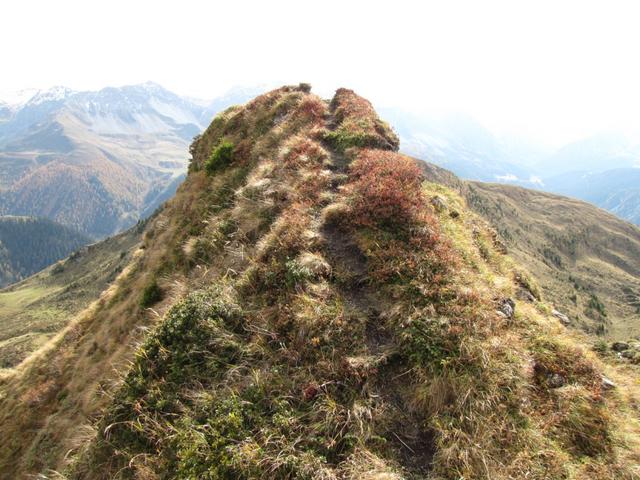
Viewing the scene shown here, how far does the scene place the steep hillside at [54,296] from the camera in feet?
307

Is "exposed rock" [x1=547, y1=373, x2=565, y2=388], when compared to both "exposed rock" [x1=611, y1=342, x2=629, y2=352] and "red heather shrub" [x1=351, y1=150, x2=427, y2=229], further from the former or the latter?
"exposed rock" [x1=611, y1=342, x2=629, y2=352]

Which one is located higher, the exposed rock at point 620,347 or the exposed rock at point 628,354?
the exposed rock at point 628,354

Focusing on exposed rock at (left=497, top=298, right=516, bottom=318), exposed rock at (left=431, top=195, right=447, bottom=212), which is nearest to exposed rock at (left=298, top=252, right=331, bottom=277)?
exposed rock at (left=497, top=298, right=516, bottom=318)

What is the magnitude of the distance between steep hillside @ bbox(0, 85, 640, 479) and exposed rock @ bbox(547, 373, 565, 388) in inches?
1.1

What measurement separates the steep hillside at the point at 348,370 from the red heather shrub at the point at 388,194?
0.08 meters

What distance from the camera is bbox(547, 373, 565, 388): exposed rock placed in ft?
27.3

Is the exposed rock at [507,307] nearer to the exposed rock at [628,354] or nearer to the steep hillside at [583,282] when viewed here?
the exposed rock at [628,354]

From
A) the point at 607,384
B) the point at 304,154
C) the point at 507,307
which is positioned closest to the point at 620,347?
the point at 607,384

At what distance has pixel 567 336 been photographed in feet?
33.1

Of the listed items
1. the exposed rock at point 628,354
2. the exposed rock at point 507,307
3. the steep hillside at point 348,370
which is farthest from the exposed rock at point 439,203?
the exposed rock at point 628,354

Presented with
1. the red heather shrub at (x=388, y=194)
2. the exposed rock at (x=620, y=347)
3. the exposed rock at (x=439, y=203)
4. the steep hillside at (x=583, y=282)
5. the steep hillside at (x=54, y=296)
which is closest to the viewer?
the red heather shrub at (x=388, y=194)

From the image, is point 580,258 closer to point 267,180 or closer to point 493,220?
point 493,220

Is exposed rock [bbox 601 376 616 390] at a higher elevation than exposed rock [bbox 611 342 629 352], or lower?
higher

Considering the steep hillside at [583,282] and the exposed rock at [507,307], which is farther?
the steep hillside at [583,282]
